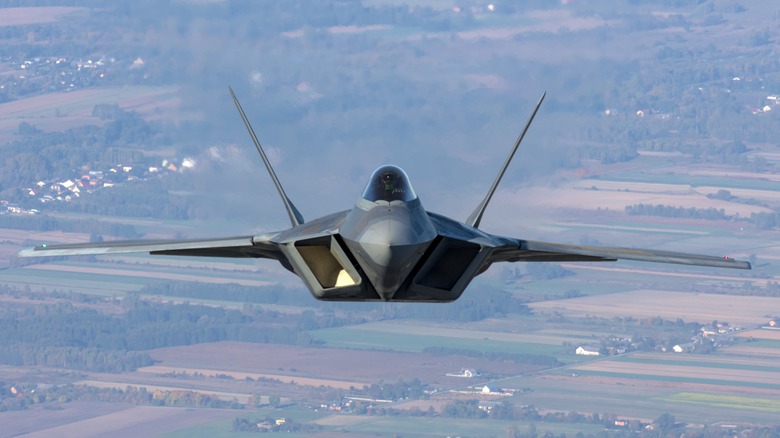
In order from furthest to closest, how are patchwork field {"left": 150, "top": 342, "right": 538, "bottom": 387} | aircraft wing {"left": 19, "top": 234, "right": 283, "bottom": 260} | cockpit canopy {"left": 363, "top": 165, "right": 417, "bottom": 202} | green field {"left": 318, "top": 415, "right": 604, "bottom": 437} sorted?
patchwork field {"left": 150, "top": 342, "right": 538, "bottom": 387} < green field {"left": 318, "top": 415, "right": 604, "bottom": 437} < aircraft wing {"left": 19, "top": 234, "right": 283, "bottom": 260} < cockpit canopy {"left": 363, "top": 165, "right": 417, "bottom": 202}

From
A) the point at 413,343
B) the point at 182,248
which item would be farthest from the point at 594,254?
the point at 413,343

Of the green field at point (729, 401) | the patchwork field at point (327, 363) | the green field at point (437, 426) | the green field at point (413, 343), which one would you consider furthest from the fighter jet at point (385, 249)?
the green field at point (413, 343)

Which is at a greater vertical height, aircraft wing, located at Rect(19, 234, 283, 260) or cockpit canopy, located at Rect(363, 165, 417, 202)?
cockpit canopy, located at Rect(363, 165, 417, 202)

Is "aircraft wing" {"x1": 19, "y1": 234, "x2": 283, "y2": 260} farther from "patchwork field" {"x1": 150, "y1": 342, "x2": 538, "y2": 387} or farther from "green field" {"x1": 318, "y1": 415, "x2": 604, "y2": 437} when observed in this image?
"patchwork field" {"x1": 150, "y1": 342, "x2": 538, "y2": 387}

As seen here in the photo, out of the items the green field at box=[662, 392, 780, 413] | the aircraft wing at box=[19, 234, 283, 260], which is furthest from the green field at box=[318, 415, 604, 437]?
the aircraft wing at box=[19, 234, 283, 260]

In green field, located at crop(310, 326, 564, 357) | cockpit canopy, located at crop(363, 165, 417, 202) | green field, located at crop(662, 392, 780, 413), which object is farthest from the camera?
green field, located at crop(310, 326, 564, 357)

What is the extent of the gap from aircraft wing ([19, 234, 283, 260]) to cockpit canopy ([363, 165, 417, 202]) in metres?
1.85

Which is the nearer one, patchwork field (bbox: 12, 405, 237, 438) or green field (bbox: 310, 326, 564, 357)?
patchwork field (bbox: 12, 405, 237, 438)

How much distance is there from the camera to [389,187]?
23.6 meters

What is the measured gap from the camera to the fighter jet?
22.9 m

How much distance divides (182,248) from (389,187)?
338 cm

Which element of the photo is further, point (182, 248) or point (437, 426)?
point (437, 426)

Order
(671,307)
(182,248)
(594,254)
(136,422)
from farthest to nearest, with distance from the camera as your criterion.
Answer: (671,307)
(136,422)
(594,254)
(182,248)

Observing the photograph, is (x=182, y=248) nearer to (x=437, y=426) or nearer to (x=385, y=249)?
(x=385, y=249)
